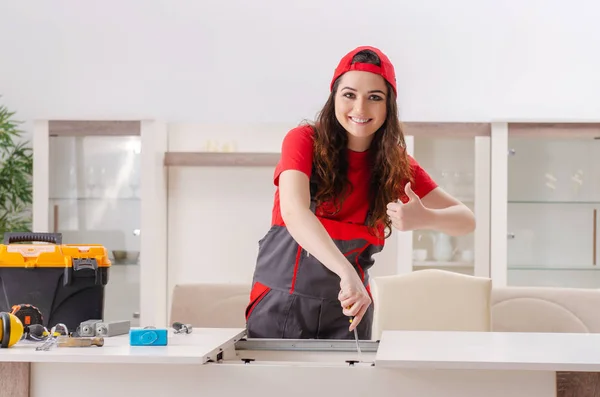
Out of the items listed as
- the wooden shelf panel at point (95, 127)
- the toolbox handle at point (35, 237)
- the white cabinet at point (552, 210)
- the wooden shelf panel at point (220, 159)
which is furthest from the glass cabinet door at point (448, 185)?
the toolbox handle at point (35, 237)

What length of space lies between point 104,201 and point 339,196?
103 inches

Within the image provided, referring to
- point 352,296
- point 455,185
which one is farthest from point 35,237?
point 455,185

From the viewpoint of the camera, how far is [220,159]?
15.7 feet

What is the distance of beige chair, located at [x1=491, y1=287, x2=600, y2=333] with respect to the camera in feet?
10.4

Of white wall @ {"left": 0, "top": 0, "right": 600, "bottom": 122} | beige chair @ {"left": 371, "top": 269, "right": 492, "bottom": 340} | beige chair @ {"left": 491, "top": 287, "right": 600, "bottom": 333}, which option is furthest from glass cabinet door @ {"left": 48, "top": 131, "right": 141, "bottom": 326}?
beige chair @ {"left": 491, "top": 287, "right": 600, "bottom": 333}

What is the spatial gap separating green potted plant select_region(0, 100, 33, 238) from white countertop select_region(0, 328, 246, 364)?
3032 millimetres

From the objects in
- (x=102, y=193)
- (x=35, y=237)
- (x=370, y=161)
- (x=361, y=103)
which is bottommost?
(x=35, y=237)

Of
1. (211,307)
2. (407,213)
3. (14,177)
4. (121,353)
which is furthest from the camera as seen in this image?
(14,177)

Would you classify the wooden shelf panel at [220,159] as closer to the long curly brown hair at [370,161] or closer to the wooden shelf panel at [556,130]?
the wooden shelf panel at [556,130]

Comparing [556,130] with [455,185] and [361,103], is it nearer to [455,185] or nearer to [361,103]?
[455,185]

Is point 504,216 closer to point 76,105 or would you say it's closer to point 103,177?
point 103,177

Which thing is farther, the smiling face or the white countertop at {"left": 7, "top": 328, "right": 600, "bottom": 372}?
the smiling face

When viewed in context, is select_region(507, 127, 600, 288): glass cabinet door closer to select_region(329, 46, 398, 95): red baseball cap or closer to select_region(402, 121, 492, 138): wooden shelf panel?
select_region(402, 121, 492, 138): wooden shelf panel

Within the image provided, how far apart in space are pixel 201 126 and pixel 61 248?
271cm
